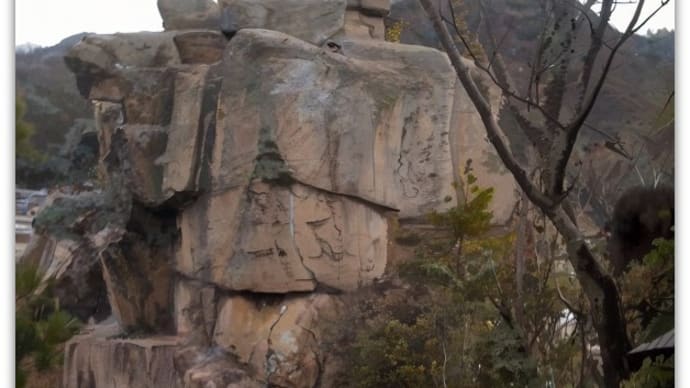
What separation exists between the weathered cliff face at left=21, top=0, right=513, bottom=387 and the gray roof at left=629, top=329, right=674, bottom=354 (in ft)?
2.70

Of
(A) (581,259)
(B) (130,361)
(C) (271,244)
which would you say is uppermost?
(C) (271,244)

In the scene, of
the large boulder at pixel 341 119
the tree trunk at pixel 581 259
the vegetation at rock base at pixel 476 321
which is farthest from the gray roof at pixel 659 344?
the large boulder at pixel 341 119

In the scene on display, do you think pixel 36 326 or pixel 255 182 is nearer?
pixel 36 326

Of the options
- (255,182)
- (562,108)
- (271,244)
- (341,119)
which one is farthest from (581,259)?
A: (255,182)

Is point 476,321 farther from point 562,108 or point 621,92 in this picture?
point 621,92

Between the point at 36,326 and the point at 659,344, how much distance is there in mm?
2541

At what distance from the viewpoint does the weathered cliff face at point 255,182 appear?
17.0 feet

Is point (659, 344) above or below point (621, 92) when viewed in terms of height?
below

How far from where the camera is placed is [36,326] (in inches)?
192

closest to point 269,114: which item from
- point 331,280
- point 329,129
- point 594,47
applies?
point 329,129

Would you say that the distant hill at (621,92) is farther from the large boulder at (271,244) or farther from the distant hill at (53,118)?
the distant hill at (53,118)

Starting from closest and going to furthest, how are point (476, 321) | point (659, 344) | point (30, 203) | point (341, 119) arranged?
point (30, 203), point (659, 344), point (476, 321), point (341, 119)

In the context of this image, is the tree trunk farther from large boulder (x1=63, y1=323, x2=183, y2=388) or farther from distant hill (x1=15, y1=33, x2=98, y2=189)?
large boulder (x1=63, y1=323, x2=183, y2=388)

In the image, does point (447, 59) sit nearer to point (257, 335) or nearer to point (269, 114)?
point (269, 114)
